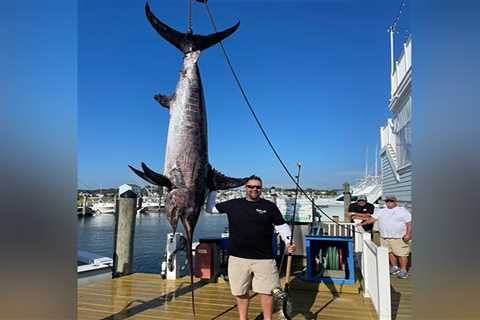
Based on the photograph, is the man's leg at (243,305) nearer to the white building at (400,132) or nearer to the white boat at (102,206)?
the white building at (400,132)

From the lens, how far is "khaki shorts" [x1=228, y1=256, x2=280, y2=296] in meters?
2.57

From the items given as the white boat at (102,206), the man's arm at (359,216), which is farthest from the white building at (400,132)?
the white boat at (102,206)

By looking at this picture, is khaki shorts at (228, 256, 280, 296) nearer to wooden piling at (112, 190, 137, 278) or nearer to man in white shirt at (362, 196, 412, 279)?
wooden piling at (112, 190, 137, 278)

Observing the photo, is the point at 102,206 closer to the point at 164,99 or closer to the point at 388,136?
the point at 388,136

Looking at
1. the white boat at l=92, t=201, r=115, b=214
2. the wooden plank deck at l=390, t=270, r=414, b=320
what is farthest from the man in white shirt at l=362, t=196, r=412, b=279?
the white boat at l=92, t=201, r=115, b=214

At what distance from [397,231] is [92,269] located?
3786 millimetres

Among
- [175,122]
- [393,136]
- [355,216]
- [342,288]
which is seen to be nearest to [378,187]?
[393,136]

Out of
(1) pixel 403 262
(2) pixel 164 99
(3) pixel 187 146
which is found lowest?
(1) pixel 403 262

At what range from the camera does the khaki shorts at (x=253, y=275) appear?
2.57 m

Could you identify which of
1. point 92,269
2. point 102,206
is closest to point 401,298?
point 92,269

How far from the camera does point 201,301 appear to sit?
147 inches

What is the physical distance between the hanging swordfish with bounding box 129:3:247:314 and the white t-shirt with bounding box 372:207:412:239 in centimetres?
282

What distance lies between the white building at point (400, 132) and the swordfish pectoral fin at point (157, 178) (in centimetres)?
455

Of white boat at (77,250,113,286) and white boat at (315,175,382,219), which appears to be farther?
white boat at (315,175,382,219)
